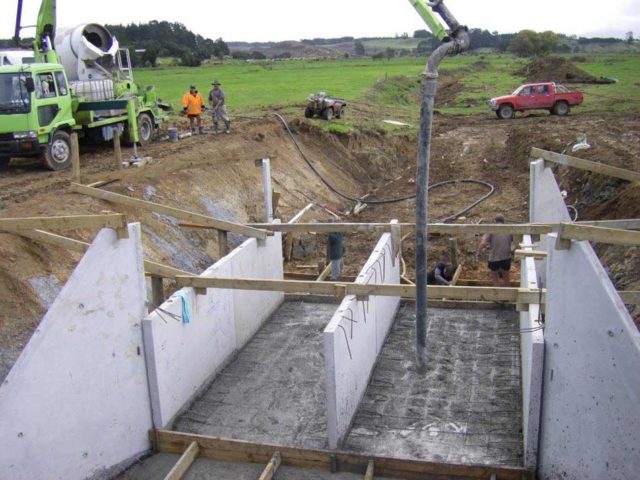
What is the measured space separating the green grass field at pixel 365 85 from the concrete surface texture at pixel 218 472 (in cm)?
2324

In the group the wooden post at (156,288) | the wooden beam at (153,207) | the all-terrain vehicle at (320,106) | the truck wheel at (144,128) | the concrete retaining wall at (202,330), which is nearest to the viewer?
the concrete retaining wall at (202,330)

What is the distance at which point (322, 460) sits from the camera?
28.2 feet

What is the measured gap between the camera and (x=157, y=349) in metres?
9.09

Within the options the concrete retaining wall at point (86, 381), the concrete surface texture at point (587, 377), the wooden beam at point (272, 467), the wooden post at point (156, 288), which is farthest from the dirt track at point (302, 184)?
the concrete surface texture at point (587, 377)

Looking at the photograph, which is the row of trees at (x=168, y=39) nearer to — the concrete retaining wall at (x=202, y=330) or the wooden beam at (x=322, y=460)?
the concrete retaining wall at (x=202, y=330)

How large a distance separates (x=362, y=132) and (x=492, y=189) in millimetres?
6811

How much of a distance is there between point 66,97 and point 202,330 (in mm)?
10655

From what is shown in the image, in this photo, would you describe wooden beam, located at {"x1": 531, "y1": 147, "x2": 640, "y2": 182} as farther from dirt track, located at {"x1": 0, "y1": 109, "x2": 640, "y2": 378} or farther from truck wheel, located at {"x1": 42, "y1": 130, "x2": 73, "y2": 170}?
truck wheel, located at {"x1": 42, "y1": 130, "x2": 73, "y2": 170}

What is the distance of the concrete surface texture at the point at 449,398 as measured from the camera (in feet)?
28.8

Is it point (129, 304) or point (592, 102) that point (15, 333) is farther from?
point (592, 102)

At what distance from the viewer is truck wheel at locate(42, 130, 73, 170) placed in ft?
57.6

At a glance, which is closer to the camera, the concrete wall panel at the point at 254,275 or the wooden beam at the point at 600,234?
the wooden beam at the point at 600,234

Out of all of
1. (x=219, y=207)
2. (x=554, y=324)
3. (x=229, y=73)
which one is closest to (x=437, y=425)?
(x=554, y=324)

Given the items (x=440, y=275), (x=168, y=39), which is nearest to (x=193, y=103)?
(x=440, y=275)
